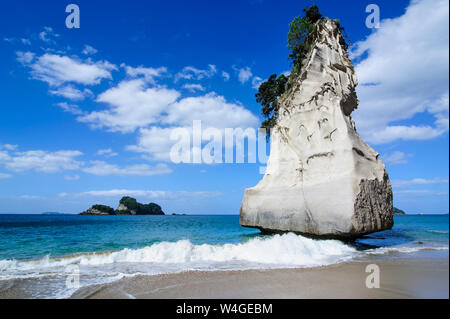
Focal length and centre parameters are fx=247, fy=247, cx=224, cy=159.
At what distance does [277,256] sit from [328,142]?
22.7 ft

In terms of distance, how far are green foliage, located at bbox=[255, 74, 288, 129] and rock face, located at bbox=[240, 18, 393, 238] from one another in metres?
2.54

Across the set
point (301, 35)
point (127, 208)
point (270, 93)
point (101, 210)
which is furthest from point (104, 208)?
point (301, 35)

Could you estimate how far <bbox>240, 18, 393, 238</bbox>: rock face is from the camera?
10.8 m

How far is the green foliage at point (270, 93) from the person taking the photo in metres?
18.8

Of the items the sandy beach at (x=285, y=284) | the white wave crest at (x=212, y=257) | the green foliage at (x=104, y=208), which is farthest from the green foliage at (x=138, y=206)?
the sandy beach at (x=285, y=284)

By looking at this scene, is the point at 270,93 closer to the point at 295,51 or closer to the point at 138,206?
the point at 295,51

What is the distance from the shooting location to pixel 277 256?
843cm

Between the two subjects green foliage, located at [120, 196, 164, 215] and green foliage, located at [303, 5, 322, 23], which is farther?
green foliage, located at [120, 196, 164, 215]

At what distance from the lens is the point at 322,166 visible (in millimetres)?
12523

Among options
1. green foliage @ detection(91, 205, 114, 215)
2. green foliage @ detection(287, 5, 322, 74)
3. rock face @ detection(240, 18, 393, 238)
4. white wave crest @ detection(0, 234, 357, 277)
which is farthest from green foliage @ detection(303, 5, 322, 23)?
green foliage @ detection(91, 205, 114, 215)

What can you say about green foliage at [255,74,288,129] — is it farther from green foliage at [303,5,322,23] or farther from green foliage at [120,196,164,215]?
green foliage at [120,196,164,215]
